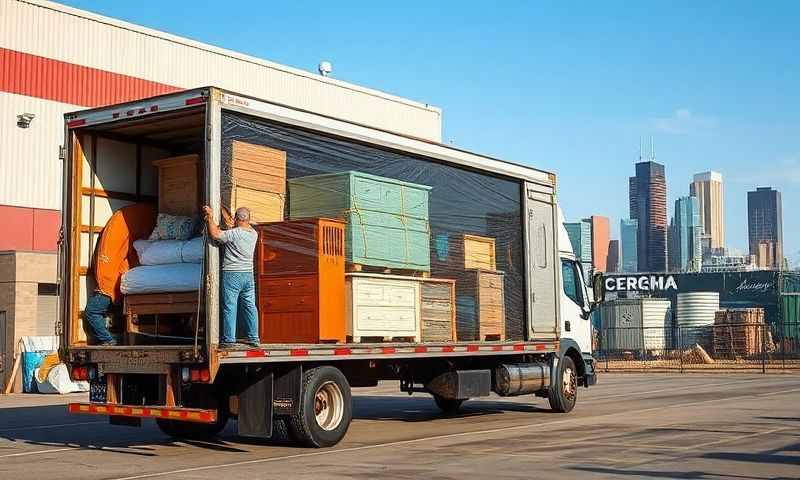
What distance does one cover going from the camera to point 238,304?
38.7ft

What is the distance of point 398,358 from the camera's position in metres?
13.9

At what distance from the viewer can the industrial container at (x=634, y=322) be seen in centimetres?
5656

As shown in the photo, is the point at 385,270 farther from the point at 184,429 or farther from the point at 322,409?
the point at 184,429

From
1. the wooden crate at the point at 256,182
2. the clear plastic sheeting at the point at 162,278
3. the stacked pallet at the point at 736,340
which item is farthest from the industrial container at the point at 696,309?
the clear plastic sheeting at the point at 162,278

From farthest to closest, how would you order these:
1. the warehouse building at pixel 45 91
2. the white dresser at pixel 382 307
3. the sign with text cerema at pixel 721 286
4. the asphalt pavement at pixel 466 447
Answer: the sign with text cerema at pixel 721 286 < the warehouse building at pixel 45 91 < the white dresser at pixel 382 307 < the asphalt pavement at pixel 466 447

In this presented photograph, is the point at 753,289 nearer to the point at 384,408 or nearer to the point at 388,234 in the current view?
the point at 384,408

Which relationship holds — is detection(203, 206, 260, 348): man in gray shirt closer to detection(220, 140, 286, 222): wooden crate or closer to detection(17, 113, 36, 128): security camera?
detection(220, 140, 286, 222): wooden crate

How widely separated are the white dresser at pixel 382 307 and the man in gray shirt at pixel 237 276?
1509mm

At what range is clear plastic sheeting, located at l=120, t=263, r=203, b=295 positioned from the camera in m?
12.1

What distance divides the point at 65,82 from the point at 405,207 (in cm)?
2232

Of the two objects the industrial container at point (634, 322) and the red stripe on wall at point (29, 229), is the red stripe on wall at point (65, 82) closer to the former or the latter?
the red stripe on wall at point (29, 229)

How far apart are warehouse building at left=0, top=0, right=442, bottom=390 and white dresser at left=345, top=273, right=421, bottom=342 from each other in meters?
16.8

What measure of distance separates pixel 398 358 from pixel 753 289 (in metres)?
74.5

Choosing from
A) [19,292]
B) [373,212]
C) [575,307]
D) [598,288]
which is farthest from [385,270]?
[19,292]
